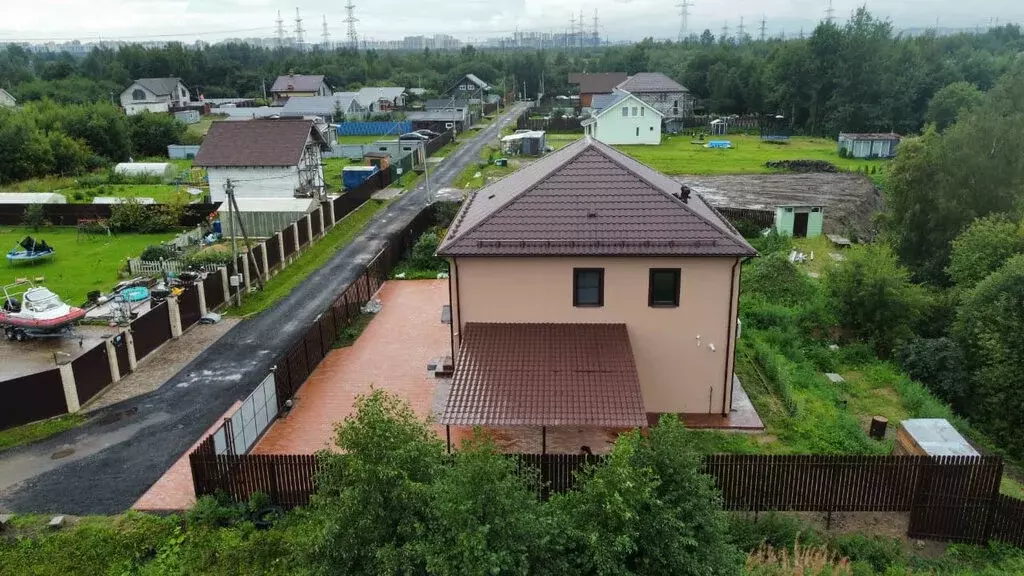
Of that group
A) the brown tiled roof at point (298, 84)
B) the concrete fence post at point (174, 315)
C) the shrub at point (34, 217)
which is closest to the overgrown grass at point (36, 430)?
the concrete fence post at point (174, 315)

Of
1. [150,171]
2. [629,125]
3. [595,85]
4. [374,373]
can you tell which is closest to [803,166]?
[629,125]

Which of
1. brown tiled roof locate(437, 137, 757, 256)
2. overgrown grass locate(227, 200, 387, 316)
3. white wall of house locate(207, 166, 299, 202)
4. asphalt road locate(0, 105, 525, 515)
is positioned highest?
brown tiled roof locate(437, 137, 757, 256)

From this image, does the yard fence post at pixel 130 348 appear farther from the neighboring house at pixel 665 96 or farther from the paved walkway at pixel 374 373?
the neighboring house at pixel 665 96

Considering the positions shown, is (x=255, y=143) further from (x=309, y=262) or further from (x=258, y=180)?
(x=309, y=262)

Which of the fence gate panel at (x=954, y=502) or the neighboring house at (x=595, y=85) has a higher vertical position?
the neighboring house at (x=595, y=85)

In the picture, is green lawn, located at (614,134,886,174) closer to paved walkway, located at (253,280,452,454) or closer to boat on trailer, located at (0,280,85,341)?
paved walkway, located at (253,280,452,454)

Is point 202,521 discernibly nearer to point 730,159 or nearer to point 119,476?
point 119,476

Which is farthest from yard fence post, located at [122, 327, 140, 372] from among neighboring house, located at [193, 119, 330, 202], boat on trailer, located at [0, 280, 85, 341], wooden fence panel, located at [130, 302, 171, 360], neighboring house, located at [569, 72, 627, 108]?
neighboring house, located at [569, 72, 627, 108]

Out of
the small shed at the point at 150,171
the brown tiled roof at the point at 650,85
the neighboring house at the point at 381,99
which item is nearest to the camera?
the small shed at the point at 150,171
